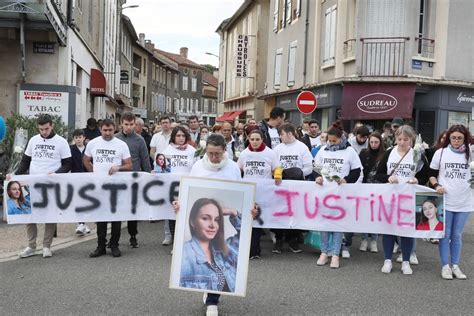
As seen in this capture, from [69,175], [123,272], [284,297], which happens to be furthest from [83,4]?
[284,297]

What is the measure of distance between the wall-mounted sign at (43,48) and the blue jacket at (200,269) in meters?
12.6

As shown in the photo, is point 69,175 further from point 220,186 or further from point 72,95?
point 72,95

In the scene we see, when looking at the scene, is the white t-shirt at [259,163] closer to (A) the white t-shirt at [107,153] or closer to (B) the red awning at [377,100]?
(A) the white t-shirt at [107,153]

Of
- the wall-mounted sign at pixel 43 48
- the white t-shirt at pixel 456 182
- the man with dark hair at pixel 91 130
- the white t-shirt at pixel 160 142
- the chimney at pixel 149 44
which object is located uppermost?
the chimney at pixel 149 44

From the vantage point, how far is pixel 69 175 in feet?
26.0

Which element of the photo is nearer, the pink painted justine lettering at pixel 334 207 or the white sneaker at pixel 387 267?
the white sneaker at pixel 387 267

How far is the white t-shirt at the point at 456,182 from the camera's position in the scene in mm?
7055

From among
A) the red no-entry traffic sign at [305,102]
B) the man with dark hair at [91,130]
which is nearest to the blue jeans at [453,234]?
the man with dark hair at [91,130]

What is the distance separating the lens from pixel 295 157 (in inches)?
322

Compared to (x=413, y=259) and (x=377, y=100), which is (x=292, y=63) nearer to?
(x=377, y=100)

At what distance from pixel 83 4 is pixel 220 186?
19.1 meters

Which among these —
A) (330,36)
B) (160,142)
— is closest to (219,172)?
(160,142)

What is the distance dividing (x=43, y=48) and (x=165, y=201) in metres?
9.88

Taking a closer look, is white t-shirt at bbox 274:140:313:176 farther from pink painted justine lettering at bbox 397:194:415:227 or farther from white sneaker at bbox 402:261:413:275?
white sneaker at bbox 402:261:413:275
